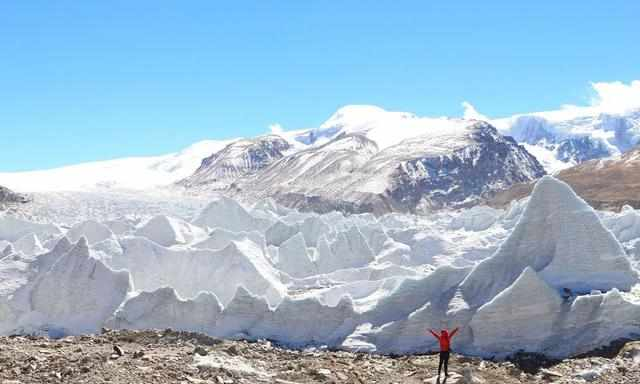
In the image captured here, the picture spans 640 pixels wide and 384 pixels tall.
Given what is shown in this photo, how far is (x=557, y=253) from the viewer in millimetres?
16062

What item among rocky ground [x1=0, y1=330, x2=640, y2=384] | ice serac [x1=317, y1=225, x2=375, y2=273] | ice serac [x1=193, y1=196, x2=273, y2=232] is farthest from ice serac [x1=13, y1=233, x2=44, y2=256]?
rocky ground [x1=0, y1=330, x2=640, y2=384]

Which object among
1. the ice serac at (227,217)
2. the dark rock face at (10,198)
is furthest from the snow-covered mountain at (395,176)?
the ice serac at (227,217)

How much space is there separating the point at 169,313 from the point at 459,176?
158936 mm


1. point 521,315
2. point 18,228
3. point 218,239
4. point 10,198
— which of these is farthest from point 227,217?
point 10,198

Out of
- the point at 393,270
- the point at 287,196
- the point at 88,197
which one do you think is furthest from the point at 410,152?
the point at 393,270

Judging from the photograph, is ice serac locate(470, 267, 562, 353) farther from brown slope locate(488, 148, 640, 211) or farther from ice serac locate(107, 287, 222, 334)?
brown slope locate(488, 148, 640, 211)

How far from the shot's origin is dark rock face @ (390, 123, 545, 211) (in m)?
158

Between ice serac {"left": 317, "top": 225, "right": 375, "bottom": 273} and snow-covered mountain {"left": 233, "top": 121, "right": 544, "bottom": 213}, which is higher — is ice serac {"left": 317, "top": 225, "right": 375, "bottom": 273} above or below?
below

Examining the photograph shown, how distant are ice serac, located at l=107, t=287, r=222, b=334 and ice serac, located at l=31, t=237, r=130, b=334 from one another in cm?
80

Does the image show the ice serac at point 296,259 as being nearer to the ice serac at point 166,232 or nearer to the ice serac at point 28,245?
the ice serac at point 166,232

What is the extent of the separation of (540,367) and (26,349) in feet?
31.3

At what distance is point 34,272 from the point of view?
67.6 feet

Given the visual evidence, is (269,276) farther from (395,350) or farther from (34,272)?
(395,350)

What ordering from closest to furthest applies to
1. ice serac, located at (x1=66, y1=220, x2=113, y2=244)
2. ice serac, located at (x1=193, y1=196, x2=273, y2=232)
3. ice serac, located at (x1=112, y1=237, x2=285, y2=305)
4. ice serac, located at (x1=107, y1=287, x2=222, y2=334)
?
ice serac, located at (x1=107, y1=287, x2=222, y2=334) → ice serac, located at (x1=112, y1=237, x2=285, y2=305) → ice serac, located at (x1=66, y1=220, x2=113, y2=244) → ice serac, located at (x1=193, y1=196, x2=273, y2=232)
